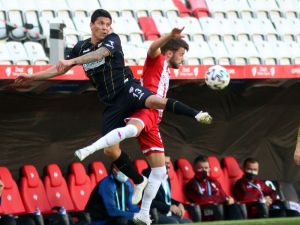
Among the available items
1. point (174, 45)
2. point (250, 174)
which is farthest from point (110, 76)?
point (250, 174)

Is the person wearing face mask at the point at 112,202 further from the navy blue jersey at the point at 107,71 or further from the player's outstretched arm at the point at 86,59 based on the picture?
the player's outstretched arm at the point at 86,59

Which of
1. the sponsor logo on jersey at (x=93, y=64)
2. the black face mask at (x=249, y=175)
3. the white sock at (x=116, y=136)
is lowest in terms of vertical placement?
the white sock at (x=116, y=136)

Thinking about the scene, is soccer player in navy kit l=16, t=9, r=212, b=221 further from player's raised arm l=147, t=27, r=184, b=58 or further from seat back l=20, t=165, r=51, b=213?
seat back l=20, t=165, r=51, b=213

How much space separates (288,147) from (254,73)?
2431mm

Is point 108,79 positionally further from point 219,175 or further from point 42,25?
point 219,175

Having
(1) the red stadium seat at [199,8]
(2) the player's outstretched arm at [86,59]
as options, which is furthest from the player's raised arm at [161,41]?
(1) the red stadium seat at [199,8]

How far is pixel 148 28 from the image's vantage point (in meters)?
15.6

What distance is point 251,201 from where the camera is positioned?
49.2 ft

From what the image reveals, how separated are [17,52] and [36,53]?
237 mm

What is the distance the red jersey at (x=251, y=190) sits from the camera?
1525 cm

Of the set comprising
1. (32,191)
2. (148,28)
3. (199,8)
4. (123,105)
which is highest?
(199,8)

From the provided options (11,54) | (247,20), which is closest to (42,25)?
(11,54)

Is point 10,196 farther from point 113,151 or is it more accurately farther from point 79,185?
point 113,151

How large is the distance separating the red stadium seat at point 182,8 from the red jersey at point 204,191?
276cm
